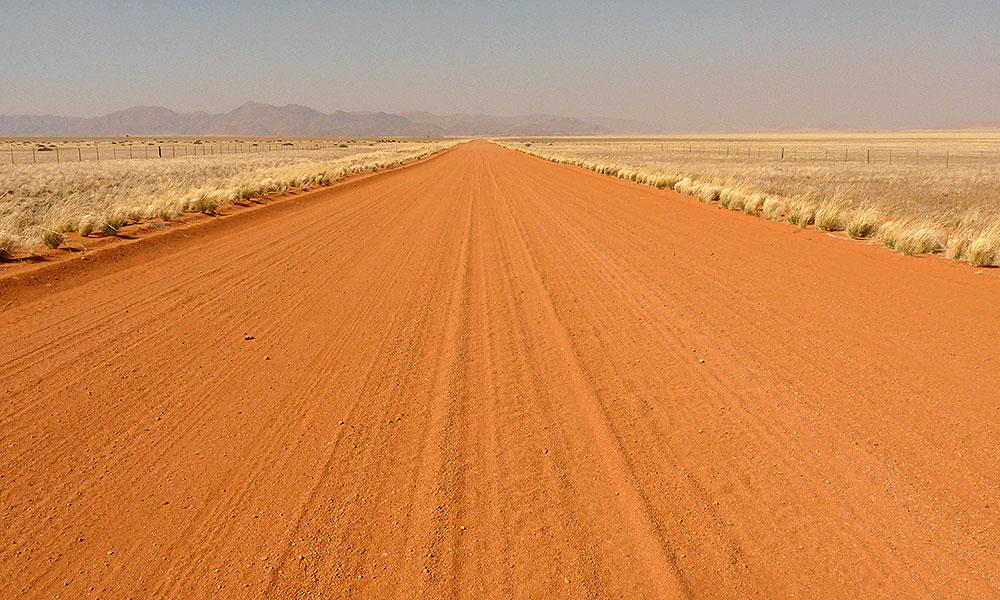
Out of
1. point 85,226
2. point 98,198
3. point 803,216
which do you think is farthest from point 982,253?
point 98,198

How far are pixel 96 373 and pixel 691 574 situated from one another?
5309 mm

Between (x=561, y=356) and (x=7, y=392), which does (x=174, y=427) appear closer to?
(x=7, y=392)

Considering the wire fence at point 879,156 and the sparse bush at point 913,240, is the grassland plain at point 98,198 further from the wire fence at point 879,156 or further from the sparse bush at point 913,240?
the wire fence at point 879,156

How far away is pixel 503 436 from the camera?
415cm

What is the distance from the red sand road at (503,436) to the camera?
2.92 metres

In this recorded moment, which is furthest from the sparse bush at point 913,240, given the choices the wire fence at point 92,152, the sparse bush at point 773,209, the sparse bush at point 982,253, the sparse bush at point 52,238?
the wire fence at point 92,152

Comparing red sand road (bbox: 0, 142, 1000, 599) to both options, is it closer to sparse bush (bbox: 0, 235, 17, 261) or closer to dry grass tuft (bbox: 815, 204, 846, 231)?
sparse bush (bbox: 0, 235, 17, 261)

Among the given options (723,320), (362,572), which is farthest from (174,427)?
(723,320)

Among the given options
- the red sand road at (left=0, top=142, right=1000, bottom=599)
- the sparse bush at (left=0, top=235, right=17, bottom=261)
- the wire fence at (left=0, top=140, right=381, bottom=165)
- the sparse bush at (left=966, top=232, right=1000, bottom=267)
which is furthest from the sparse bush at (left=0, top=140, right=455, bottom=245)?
the sparse bush at (left=966, top=232, right=1000, bottom=267)

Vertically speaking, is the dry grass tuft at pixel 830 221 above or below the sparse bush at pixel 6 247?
above

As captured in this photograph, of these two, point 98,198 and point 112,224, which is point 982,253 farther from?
point 98,198

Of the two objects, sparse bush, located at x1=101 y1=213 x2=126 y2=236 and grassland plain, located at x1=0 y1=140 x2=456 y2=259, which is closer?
grassland plain, located at x1=0 y1=140 x2=456 y2=259

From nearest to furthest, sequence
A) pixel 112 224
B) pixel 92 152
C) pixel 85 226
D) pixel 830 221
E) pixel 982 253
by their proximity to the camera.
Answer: pixel 982 253 < pixel 85 226 < pixel 112 224 < pixel 830 221 < pixel 92 152

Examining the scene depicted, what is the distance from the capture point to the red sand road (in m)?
2.92
